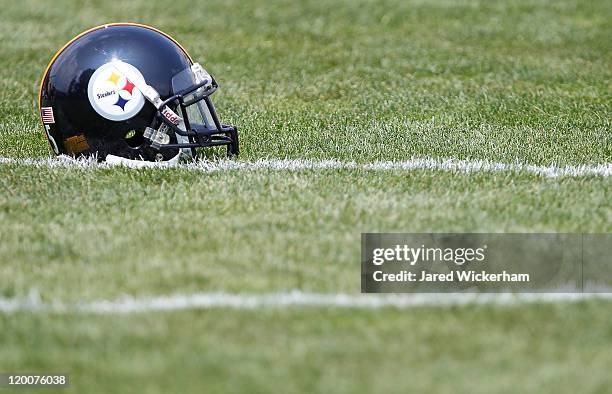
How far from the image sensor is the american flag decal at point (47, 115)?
232 inches

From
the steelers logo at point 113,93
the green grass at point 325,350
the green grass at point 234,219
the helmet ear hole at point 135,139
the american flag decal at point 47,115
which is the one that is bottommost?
the green grass at point 325,350

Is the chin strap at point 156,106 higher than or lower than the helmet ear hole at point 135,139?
higher

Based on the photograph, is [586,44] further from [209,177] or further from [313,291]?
[313,291]

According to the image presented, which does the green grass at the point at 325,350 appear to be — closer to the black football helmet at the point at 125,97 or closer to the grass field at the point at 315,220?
the grass field at the point at 315,220

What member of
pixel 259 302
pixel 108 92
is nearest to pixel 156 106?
pixel 108 92

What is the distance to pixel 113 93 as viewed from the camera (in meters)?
5.70

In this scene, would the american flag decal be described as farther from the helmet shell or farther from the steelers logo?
the steelers logo

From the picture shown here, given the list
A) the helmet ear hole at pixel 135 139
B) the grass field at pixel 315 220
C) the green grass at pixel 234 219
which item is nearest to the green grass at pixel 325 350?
the grass field at pixel 315 220

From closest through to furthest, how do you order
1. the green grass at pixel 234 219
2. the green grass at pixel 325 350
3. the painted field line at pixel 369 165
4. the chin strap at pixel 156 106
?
1. the green grass at pixel 325 350
2. the green grass at pixel 234 219
3. the chin strap at pixel 156 106
4. the painted field line at pixel 369 165

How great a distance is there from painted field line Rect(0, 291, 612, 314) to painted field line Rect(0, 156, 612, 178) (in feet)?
6.34

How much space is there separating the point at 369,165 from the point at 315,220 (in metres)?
1.24

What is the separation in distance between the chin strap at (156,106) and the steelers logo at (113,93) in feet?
0.05


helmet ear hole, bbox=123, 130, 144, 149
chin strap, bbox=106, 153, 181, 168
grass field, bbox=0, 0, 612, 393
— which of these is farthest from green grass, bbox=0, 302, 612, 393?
helmet ear hole, bbox=123, 130, 144, 149

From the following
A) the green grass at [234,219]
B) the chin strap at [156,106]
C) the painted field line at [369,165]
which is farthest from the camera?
the painted field line at [369,165]
